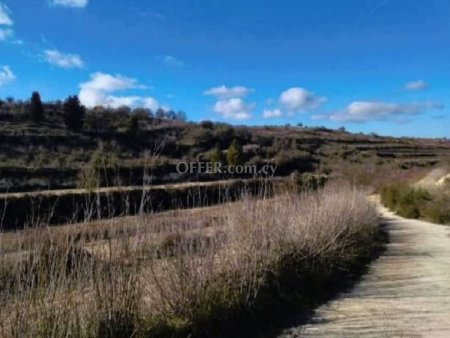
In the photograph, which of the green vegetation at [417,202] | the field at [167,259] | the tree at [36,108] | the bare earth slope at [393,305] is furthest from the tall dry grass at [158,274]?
the tree at [36,108]

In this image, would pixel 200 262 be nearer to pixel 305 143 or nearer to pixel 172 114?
pixel 305 143

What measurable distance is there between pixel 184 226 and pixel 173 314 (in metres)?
1.50

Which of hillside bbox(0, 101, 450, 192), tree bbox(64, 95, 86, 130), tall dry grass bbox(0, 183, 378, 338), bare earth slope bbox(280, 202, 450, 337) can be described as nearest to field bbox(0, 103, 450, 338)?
tall dry grass bbox(0, 183, 378, 338)

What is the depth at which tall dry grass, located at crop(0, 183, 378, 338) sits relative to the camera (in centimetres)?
545

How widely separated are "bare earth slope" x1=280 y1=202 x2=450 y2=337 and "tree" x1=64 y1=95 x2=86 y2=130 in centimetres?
6318

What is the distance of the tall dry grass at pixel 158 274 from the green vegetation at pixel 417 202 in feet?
71.6

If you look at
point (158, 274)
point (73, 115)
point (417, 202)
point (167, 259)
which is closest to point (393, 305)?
point (167, 259)

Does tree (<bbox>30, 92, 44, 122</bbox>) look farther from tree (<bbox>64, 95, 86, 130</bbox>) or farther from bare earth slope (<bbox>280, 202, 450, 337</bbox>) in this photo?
bare earth slope (<bbox>280, 202, 450, 337</bbox>)

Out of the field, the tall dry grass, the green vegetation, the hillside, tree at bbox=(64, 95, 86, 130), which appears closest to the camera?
the tall dry grass

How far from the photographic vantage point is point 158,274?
702 centimetres

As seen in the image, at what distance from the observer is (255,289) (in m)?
8.07

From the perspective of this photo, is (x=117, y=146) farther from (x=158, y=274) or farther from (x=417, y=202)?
(x=158, y=274)

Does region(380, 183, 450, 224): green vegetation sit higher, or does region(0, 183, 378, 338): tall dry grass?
region(0, 183, 378, 338): tall dry grass

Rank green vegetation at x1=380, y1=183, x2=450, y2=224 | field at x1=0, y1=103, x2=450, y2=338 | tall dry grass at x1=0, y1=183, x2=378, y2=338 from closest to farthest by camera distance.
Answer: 1. tall dry grass at x1=0, y1=183, x2=378, y2=338
2. field at x1=0, y1=103, x2=450, y2=338
3. green vegetation at x1=380, y1=183, x2=450, y2=224
